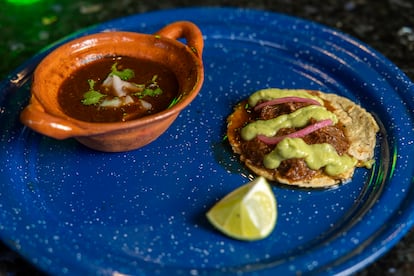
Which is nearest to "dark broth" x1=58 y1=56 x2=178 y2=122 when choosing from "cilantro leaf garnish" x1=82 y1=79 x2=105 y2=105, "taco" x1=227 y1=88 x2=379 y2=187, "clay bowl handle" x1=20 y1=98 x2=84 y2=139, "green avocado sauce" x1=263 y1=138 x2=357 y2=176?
"cilantro leaf garnish" x1=82 y1=79 x2=105 y2=105

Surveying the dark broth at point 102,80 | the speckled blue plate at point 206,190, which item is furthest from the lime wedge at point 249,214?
the dark broth at point 102,80

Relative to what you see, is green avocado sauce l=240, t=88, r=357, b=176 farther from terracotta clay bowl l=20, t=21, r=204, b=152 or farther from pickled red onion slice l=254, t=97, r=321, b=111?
terracotta clay bowl l=20, t=21, r=204, b=152

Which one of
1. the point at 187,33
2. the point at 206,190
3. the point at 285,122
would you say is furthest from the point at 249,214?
the point at 187,33

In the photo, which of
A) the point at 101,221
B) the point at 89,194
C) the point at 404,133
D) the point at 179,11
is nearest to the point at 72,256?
the point at 101,221

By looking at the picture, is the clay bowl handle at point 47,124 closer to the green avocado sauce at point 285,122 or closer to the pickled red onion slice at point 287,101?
the green avocado sauce at point 285,122

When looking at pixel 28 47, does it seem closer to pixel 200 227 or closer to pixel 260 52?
pixel 260 52

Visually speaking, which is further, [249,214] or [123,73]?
[123,73]

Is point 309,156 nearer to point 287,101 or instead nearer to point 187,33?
point 287,101
